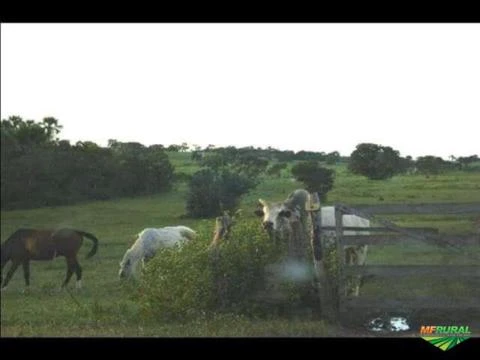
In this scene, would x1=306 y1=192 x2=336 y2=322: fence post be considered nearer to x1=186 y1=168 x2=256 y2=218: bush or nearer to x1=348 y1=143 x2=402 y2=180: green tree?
x1=348 y1=143 x2=402 y2=180: green tree

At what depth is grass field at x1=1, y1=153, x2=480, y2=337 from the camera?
8234 millimetres

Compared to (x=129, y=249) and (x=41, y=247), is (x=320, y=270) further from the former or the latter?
(x=129, y=249)

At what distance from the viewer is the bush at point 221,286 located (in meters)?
9.16

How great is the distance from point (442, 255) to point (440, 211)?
6.22 ft

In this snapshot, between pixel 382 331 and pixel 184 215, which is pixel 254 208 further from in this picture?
pixel 382 331

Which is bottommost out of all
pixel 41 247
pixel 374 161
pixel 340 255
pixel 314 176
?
pixel 340 255

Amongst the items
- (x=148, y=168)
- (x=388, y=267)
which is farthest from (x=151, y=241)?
(x=388, y=267)

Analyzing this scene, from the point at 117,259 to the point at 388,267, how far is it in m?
4.87

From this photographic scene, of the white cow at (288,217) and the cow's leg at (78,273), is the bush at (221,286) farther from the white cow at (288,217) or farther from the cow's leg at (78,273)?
the cow's leg at (78,273)

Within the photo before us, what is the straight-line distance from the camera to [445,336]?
7391 mm

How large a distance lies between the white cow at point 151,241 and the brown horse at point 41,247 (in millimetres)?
3023

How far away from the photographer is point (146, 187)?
919cm

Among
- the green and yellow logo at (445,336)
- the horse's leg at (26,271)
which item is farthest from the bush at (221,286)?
the green and yellow logo at (445,336)
